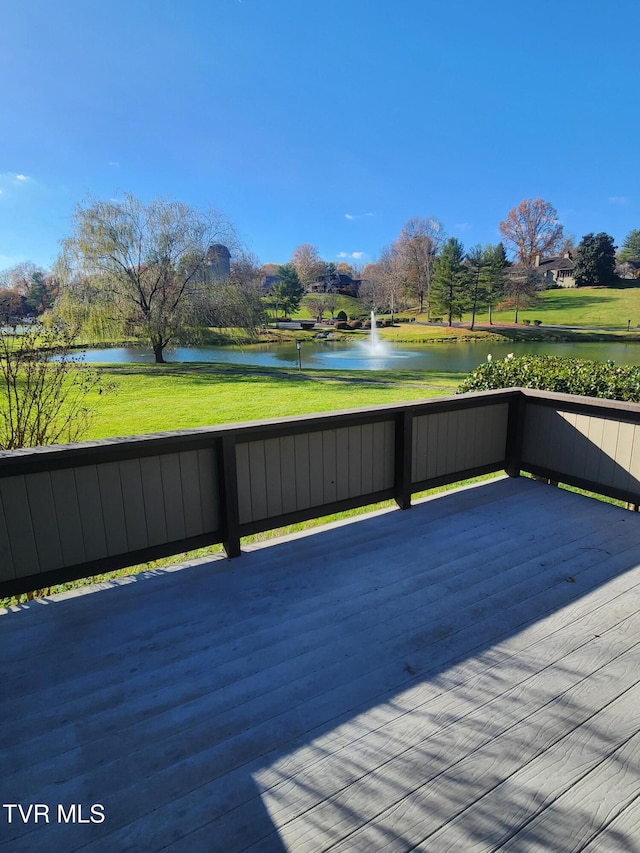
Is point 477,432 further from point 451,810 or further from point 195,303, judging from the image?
point 195,303

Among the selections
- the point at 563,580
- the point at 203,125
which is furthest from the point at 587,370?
the point at 203,125

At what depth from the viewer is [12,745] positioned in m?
1.46

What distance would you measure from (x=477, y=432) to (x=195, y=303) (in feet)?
49.0

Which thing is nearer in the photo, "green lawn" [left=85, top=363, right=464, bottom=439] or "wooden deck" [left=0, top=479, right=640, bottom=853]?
"wooden deck" [left=0, top=479, right=640, bottom=853]

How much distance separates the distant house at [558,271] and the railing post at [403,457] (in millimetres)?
66539

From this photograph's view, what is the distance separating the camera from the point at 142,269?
16359mm

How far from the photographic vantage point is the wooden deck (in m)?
1.21

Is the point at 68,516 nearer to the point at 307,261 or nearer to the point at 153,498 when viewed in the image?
the point at 153,498

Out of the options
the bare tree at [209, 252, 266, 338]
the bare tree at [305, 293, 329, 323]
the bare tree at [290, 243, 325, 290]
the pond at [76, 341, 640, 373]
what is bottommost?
the pond at [76, 341, 640, 373]

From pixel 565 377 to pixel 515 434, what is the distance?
0.94m

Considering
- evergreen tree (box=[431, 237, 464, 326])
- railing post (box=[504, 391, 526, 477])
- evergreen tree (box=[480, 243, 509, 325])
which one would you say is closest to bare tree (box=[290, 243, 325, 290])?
evergreen tree (box=[431, 237, 464, 326])

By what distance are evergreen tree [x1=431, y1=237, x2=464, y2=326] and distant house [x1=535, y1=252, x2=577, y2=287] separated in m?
26.8

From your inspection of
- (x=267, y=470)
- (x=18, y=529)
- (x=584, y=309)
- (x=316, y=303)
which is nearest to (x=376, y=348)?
(x=267, y=470)

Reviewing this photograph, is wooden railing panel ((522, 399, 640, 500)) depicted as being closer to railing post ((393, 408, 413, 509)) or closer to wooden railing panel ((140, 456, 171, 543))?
railing post ((393, 408, 413, 509))
